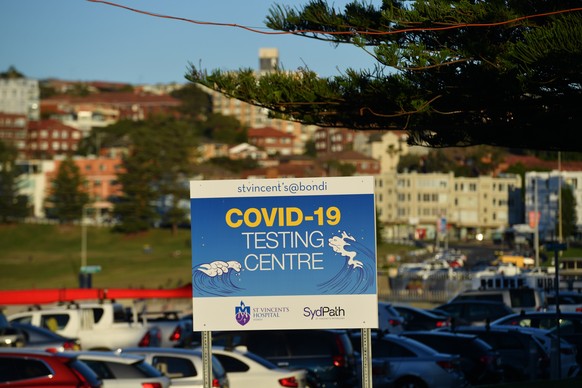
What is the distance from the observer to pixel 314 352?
1995cm

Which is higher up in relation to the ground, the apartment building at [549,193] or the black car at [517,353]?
the apartment building at [549,193]

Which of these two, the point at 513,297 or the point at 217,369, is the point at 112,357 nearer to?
the point at 217,369

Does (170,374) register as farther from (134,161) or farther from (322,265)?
(134,161)

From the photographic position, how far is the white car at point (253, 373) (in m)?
17.3

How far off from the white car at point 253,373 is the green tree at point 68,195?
340 feet

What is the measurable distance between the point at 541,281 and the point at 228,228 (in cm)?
3742

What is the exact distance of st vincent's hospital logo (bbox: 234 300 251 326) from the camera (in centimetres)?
973

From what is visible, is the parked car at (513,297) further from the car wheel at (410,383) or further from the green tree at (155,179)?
the green tree at (155,179)

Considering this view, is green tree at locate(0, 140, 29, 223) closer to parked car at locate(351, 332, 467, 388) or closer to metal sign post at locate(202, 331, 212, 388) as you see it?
parked car at locate(351, 332, 467, 388)

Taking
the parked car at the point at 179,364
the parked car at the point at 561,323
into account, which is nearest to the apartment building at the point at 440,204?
the parked car at the point at 561,323

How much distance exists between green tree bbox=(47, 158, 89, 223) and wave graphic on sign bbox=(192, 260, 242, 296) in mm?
111521

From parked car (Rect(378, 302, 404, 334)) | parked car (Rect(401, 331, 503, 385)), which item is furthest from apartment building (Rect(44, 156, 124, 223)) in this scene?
parked car (Rect(401, 331, 503, 385))

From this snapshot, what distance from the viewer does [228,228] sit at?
9.73m

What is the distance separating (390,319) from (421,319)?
177 cm
